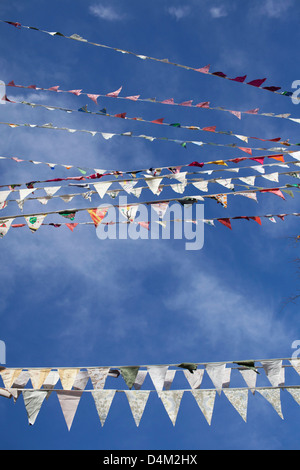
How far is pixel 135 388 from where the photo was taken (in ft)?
19.0

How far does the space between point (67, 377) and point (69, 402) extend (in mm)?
335

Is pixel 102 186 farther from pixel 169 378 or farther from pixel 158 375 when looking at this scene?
pixel 169 378

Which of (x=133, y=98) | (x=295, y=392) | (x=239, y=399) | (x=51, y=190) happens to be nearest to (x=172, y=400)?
(x=239, y=399)

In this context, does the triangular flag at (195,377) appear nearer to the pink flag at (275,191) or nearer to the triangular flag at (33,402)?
the triangular flag at (33,402)

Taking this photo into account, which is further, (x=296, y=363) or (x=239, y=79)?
(x=239, y=79)

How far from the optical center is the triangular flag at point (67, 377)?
562 cm

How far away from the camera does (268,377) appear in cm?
569

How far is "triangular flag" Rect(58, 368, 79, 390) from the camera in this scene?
18.4 ft

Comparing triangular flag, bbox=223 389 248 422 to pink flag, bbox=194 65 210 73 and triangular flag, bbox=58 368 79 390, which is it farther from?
pink flag, bbox=194 65 210 73

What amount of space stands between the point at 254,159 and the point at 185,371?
3472 millimetres

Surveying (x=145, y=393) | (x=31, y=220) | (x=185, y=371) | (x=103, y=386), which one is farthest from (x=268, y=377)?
(x=31, y=220)

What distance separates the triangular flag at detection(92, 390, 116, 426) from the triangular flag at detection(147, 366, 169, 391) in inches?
21.9

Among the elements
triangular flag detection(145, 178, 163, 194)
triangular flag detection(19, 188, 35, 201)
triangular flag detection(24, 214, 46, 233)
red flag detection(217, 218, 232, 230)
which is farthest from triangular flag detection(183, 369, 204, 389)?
triangular flag detection(19, 188, 35, 201)

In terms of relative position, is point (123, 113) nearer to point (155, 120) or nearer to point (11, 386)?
point (155, 120)
